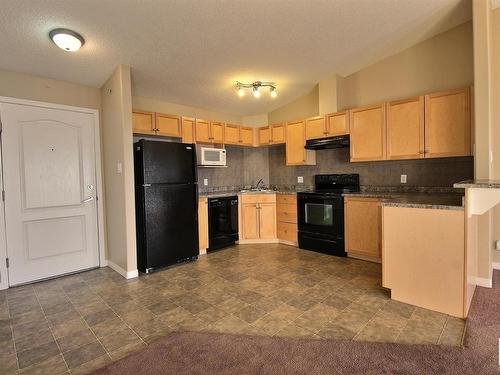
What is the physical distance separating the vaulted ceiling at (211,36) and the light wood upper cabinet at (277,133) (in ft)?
3.00

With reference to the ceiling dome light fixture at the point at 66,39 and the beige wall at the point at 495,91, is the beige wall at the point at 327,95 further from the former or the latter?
the ceiling dome light fixture at the point at 66,39

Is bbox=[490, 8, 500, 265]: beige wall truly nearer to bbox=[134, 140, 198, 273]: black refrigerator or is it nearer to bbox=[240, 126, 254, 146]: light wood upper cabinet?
bbox=[240, 126, 254, 146]: light wood upper cabinet

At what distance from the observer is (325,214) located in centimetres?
398

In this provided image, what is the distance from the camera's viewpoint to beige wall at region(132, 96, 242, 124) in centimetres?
404

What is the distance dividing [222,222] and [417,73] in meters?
3.41

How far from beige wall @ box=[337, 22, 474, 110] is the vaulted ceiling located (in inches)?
5.6

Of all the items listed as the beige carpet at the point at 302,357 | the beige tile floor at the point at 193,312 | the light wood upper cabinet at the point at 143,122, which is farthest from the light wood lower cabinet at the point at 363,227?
the light wood upper cabinet at the point at 143,122

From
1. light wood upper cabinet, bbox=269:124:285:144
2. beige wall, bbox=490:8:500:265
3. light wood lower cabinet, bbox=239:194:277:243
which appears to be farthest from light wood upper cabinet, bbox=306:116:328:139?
beige wall, bbox=490:8:500:265

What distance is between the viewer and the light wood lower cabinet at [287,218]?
439 centimetres

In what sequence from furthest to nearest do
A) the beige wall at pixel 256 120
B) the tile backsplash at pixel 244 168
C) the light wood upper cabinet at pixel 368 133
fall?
the beige wall at pixel 256 120, the tile backsplash at pixel 244 168, the light wood upper cabinet at pixel 368 133

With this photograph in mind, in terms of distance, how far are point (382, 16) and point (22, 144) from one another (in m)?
4.15

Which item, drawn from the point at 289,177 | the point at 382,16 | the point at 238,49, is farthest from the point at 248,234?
the point at 382,16

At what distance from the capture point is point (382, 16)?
109 inches

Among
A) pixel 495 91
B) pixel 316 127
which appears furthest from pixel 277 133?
pixel 495 91
